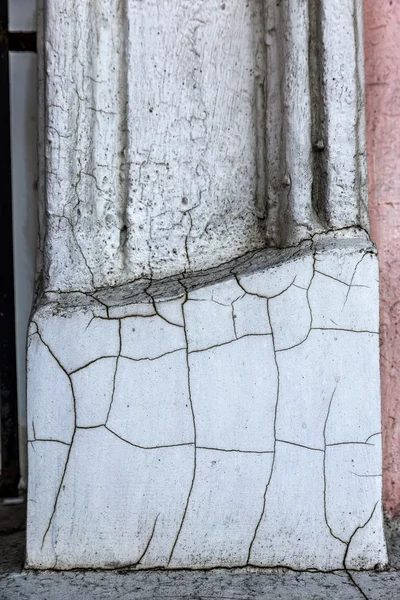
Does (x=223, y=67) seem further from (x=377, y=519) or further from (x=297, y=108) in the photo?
(x=377, y=519)

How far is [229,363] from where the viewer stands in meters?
1.31

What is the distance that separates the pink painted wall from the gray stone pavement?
30 centimetres

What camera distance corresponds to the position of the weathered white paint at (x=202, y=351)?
129 centimetres

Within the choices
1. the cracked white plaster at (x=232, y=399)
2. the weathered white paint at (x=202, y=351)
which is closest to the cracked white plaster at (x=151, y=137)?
the weathered white paint at (x=202, y=351)

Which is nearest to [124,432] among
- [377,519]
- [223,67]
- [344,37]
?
[377,519]

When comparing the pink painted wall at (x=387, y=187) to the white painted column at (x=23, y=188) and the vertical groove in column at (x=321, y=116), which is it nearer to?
the vertical groove in column at (x=321, y=116)

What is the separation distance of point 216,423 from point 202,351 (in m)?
0.15

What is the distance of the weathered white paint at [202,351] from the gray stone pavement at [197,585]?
0.02 meters

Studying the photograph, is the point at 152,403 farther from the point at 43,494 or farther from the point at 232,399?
the point at 43,494

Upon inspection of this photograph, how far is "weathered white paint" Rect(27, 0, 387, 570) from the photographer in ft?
4.24

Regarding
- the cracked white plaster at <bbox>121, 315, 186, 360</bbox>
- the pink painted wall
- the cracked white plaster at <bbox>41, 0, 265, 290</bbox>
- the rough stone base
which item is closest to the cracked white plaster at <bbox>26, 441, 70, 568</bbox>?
the rough stone base

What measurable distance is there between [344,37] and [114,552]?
114 cm

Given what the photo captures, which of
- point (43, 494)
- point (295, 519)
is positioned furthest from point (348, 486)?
point (43, 494)

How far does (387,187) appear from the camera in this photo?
1.50 meters
